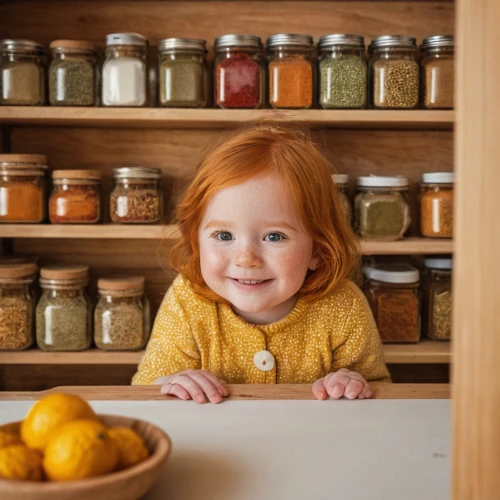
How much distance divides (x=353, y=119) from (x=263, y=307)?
2.63 feet

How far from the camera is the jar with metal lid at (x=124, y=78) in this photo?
1.69 metres

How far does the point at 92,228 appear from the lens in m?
1.70

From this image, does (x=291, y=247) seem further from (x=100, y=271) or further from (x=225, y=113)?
(x=100, y=271)

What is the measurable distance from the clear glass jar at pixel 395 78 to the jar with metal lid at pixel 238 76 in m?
0.30

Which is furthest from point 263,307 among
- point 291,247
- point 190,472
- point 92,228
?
point 92,228

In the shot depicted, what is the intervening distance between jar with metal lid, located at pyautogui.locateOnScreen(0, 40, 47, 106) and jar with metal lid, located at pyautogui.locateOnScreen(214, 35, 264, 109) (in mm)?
455

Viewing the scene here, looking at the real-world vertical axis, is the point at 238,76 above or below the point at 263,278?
above

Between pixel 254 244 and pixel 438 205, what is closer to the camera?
pixel 254 244

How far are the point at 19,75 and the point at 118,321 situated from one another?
658mm

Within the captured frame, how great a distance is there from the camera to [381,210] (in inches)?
68.3

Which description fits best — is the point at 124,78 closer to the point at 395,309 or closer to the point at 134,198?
the point at 134,198

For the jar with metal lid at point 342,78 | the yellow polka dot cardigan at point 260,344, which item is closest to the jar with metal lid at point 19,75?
the jar with metal lid at point 342,78

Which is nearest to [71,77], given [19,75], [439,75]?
[19,75]

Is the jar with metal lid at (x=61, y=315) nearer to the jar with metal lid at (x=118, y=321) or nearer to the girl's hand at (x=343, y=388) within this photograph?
the jar with metal lid at (x=118, y=321)
